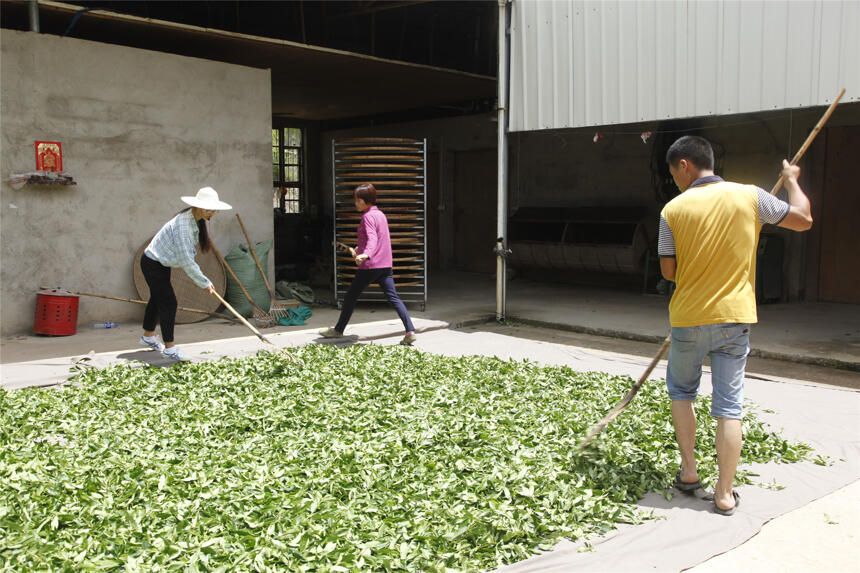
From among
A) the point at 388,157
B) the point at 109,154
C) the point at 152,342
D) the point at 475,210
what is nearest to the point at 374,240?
the point at 152,342

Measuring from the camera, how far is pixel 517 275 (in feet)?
44.5

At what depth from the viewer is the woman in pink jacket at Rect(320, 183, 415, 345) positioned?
745 cm

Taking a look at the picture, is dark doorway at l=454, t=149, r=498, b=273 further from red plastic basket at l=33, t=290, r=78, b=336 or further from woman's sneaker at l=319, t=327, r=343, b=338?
red plastic basket at l=33, t=290, r=78, b=336

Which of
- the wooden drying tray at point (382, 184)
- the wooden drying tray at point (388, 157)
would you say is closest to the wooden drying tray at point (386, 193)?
the wooden drying tray at point (382, 184)

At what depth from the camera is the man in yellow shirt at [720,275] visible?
3.35 meters

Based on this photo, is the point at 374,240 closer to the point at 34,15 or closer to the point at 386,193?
the point at 386,193

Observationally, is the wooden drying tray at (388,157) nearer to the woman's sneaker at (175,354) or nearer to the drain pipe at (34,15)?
the drain pipe at (34,15)

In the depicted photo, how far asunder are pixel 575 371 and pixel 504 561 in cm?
331

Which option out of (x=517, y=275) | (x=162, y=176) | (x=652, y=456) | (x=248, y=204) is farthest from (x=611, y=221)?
(x=652, y=456)

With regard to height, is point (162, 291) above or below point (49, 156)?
below

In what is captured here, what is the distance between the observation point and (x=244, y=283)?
8.96 m

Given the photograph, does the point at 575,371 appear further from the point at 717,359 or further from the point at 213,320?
the point at 213,320

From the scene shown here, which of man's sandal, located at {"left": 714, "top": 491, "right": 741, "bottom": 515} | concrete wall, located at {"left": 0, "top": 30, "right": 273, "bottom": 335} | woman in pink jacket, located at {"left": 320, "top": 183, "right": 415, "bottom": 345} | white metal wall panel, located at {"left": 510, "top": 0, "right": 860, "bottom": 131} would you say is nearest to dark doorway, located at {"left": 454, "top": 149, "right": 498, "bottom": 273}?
white metal wall panel, located at {"left": 510, "top": 0, "right": 860, "bottom": 131}

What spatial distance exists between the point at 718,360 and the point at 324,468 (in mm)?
2107
